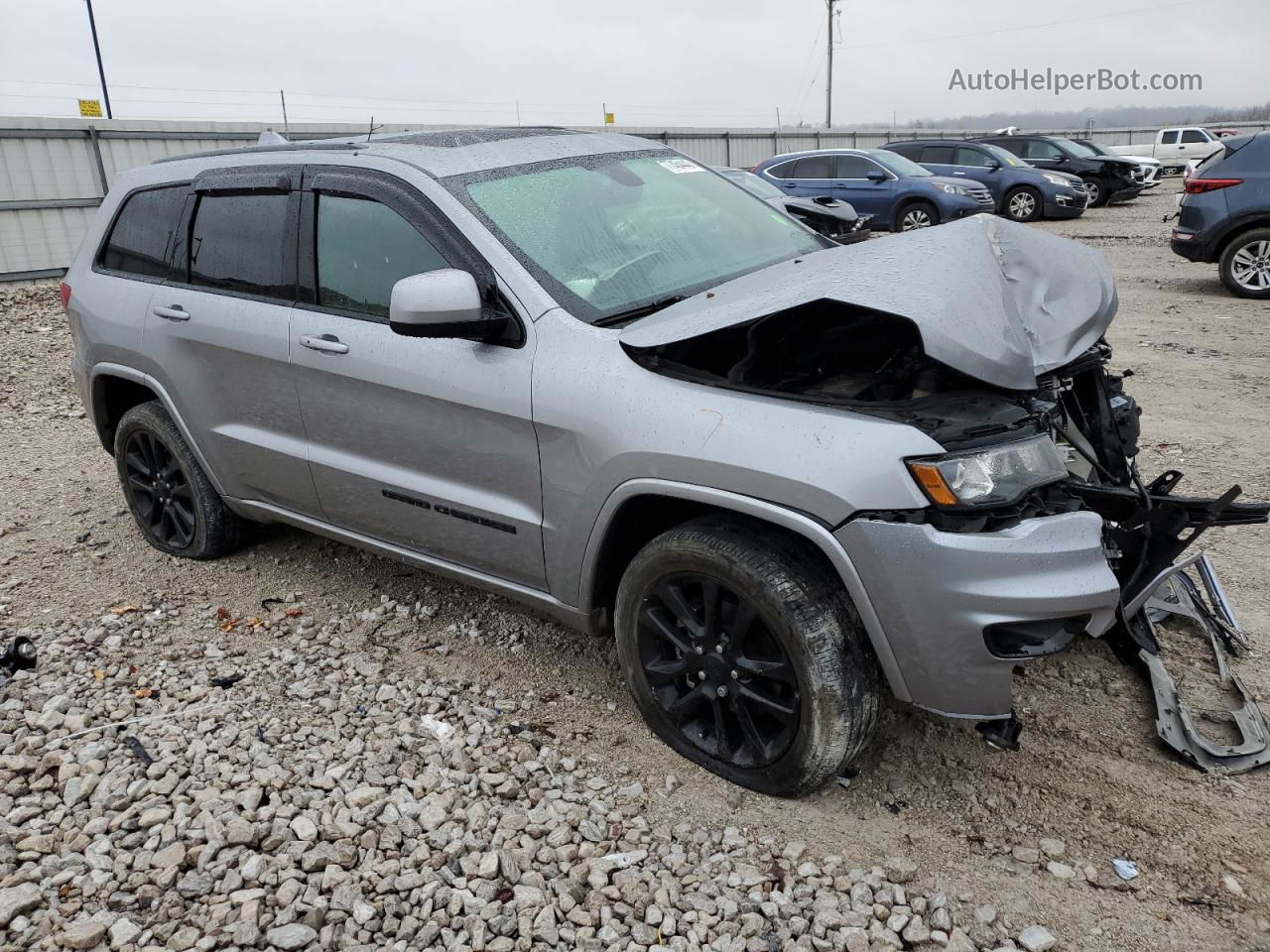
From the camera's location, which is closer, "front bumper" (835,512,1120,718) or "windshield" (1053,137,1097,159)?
"front bumper" (835,512,1120,718)

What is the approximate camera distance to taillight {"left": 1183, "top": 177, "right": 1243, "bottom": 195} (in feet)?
32.3

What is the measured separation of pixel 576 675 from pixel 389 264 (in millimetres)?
1640

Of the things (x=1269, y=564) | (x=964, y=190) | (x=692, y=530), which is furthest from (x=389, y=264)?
(x=964, y=190)

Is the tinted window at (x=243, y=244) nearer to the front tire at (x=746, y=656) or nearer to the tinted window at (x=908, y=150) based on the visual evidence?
the front tire at (x=746, y=656)

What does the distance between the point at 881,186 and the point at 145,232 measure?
45.2 ft

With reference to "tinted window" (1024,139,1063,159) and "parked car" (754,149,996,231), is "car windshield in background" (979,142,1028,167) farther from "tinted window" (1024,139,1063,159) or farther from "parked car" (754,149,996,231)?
"tinted window" (1024,139,1063,159)

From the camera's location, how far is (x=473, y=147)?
365cm

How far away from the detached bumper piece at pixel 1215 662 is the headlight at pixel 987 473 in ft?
2.10

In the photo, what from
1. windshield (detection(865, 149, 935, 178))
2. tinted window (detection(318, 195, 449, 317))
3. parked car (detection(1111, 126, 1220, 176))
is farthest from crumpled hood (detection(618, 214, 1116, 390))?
parked car (detection(1111, 126, 1220, 176))

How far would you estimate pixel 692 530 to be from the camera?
2.88m

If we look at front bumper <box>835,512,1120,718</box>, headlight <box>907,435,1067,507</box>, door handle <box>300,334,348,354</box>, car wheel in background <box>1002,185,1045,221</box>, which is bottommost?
car wheel in background <box>1002,185,1045,221</box>

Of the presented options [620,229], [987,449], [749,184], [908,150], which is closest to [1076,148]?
[908,150]

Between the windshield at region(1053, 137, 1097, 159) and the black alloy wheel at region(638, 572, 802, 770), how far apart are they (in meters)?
21.5

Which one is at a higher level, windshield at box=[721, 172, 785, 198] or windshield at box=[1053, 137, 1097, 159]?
windshield at box=[721, 172, 785, 198]
